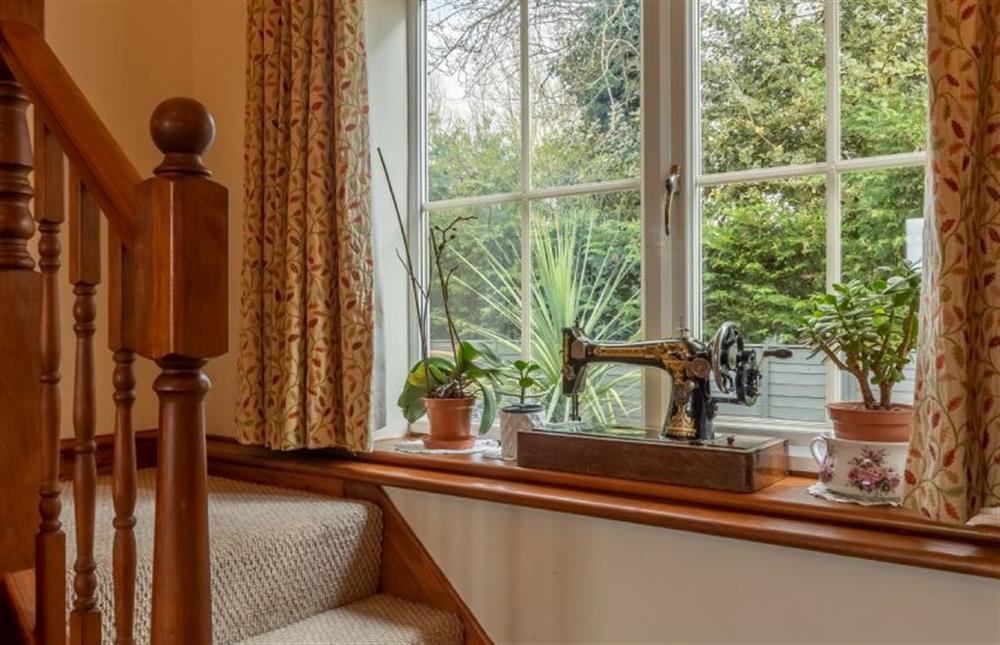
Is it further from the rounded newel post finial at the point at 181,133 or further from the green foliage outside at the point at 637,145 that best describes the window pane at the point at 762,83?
the rounded newel post finial at the point at 181,133

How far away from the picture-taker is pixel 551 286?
6.51 feet

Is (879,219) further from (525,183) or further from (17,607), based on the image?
(17,607)

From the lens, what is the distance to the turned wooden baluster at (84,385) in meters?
1.06

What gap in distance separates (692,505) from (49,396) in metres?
1.04

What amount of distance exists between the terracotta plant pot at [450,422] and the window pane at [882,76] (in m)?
0.95

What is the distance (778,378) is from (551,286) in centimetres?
55

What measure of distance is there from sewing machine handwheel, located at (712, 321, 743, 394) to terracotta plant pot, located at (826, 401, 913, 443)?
0.61 feet

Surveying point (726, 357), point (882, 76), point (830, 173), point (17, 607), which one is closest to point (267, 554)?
point (17, 607)

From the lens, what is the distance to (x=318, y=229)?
1.92 m

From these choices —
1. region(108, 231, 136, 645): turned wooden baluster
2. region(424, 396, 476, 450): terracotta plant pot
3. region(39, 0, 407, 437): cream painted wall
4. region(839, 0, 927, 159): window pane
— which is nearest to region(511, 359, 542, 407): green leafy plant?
region(424, 396, 476, 450): terracotta plant pot

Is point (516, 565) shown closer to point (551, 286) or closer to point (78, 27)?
point (551, 286)

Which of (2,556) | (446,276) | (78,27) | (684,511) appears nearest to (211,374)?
(446,276)

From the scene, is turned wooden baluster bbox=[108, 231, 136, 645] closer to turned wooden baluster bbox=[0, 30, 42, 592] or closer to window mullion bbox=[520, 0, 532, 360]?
turned wooden baluster bbox=[0, 30, 42, 592]

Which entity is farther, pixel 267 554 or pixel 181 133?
pixel 267 554
